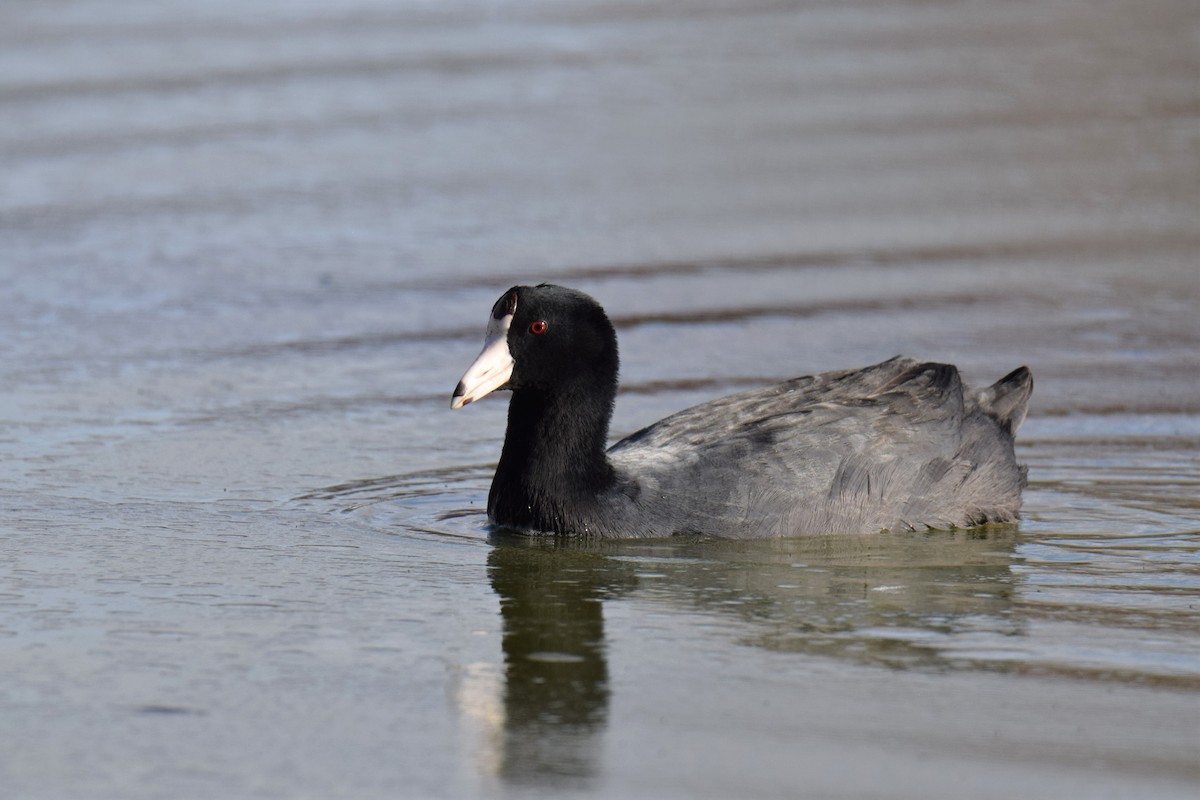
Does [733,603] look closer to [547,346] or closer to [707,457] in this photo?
[707,457]

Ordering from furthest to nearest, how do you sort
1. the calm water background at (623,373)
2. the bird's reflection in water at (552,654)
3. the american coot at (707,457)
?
the american coot at (707,457) < the calm water background at (623,373) < the bird's reflection in water at (552,654)

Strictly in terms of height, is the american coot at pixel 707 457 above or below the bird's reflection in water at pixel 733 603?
above

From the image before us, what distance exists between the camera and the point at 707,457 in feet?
20.0

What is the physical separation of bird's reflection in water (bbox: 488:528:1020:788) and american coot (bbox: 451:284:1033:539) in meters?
0.08

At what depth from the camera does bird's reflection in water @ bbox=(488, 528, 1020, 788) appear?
433 cm

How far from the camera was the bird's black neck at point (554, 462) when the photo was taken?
601 centimetres

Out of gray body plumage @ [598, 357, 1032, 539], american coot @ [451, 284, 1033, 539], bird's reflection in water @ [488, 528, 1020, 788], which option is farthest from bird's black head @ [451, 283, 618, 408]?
bird's reflection in water @ [488, 528, 1020, 788]

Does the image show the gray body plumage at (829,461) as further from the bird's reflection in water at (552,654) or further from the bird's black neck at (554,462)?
the bird's reflection in water at (552,654)

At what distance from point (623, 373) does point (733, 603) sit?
2.80 m

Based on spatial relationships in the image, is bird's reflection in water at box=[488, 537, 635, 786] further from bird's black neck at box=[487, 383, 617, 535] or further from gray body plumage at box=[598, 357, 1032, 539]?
gray body plumage at box=[598, 357, 1032, 539]

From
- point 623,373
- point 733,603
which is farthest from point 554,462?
point 623,373

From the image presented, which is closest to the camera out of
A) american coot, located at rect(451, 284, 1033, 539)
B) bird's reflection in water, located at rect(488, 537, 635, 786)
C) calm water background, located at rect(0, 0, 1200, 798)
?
bird's reflection in water, located at rect(488, 537, 635, 786)

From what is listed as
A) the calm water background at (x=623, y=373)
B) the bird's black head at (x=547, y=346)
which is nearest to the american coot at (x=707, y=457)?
the bird's black head at (x=547, y=346)

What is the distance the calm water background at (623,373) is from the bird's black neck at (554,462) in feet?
0.47
